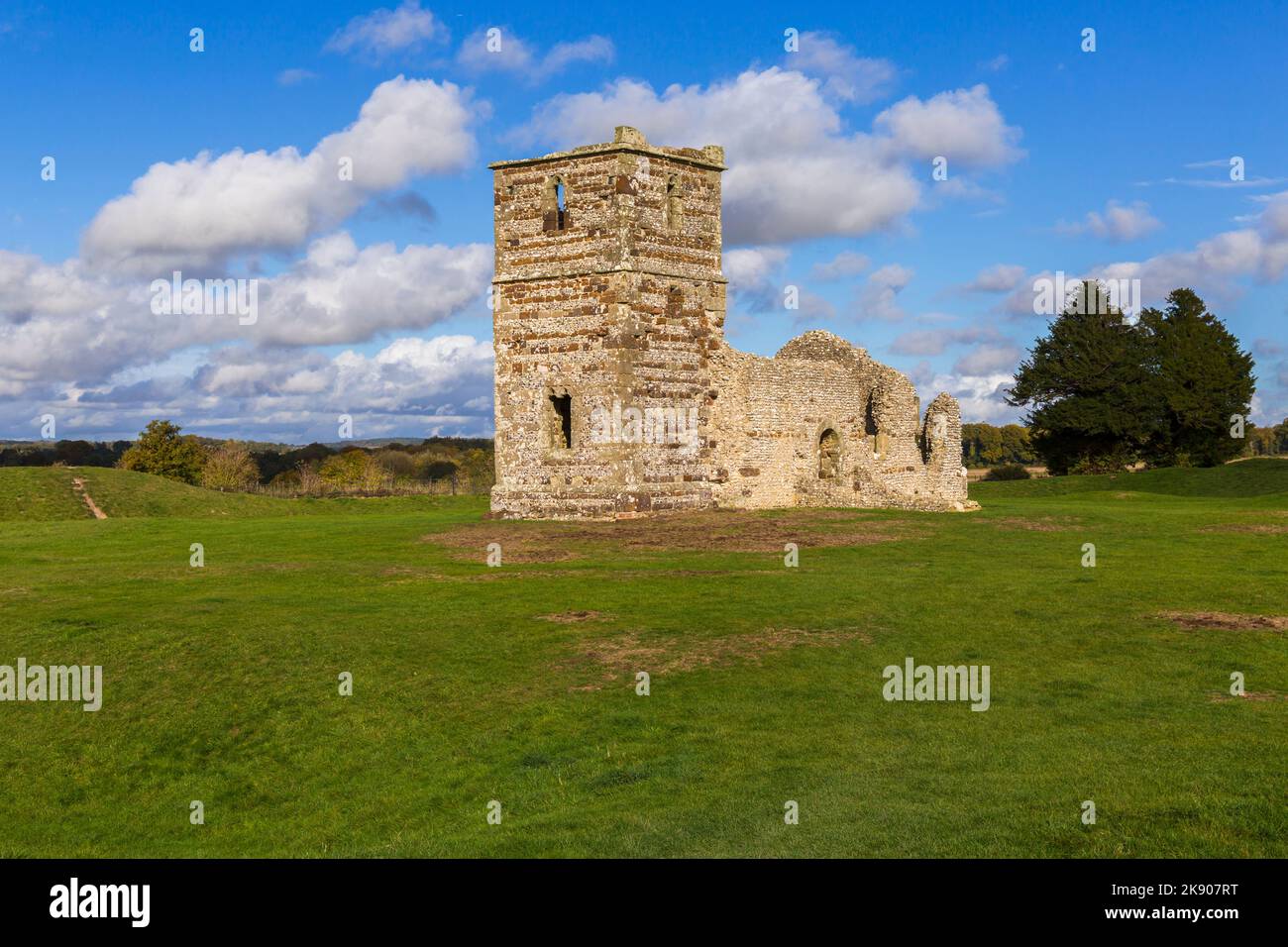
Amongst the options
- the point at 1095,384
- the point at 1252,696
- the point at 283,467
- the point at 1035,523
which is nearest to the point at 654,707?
the point at 1252,696

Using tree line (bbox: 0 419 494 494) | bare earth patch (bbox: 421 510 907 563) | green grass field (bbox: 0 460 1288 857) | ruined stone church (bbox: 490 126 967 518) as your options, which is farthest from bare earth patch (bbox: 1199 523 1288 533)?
tree line (bbox: 0 419 494 494)

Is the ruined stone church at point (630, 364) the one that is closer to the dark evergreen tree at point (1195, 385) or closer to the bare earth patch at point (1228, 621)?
the bare earth patch at point (1228, 621)

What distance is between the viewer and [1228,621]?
16031mm

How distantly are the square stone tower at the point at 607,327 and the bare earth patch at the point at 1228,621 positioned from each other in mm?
16611

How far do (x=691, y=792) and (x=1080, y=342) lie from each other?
184ft

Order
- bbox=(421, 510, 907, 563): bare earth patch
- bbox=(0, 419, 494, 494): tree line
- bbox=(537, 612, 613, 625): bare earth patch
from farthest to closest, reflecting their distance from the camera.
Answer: bbox=(0, 419, 494, 494): tree line < bbox=(421, 510, 907, 563): bare earth patch < bbox=(537, 612, 613, 625): bare earth patch

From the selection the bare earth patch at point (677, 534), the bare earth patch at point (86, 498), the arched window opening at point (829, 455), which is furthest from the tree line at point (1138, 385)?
the bare earth patch at point (86, 498)

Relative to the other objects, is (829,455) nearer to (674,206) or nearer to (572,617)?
(674,206)

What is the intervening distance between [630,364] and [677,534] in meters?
6.16

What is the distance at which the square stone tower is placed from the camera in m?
31.3

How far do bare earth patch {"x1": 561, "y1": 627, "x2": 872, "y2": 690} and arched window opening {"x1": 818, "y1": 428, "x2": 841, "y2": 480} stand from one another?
1981 cm

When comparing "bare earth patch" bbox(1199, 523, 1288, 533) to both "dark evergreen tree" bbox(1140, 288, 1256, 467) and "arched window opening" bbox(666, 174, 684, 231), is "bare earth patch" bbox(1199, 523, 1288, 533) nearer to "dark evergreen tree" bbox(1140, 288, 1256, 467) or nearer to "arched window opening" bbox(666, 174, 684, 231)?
"arched window opening" bbox(666, 174, 684, 231)

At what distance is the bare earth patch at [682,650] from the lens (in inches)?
575
